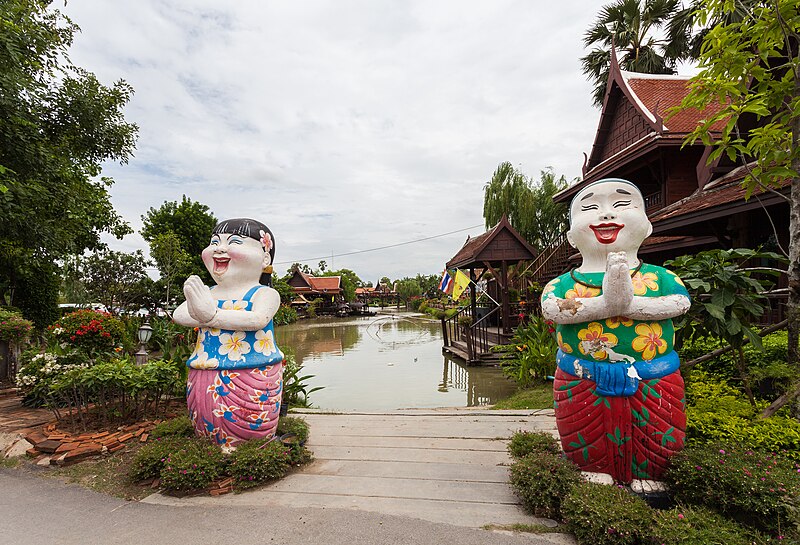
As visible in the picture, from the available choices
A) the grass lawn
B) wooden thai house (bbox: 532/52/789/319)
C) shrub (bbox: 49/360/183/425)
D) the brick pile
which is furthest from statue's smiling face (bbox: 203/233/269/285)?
the grass lawn

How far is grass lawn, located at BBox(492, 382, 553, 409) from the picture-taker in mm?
5691

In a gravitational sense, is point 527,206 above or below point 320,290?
above

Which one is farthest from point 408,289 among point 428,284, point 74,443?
point 74,443

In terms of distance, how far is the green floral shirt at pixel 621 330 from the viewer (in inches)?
104

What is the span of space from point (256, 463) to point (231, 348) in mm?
890

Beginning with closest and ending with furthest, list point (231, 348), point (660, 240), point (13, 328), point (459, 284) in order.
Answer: point (231, 348) < point (13, 328) < point (660, 240) < point (459, 284)

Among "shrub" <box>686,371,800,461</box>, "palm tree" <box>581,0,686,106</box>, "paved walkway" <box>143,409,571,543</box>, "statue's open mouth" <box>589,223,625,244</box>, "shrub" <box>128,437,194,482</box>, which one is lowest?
"paved walkway" <box>143,409,571,543</box>

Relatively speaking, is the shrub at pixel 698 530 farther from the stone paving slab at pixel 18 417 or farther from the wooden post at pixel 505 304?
the wooden post at pixel 505 304

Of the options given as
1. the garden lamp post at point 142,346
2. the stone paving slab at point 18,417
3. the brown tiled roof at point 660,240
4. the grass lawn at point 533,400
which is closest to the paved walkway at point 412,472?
the grass lawn at point 533,400

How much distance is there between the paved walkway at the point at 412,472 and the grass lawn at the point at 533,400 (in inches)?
23.4

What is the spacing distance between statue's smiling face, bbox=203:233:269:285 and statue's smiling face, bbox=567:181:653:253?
2576 mm

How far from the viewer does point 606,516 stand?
7.47 ft

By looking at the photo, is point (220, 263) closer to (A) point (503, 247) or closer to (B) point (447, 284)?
(B) point (447, 284)

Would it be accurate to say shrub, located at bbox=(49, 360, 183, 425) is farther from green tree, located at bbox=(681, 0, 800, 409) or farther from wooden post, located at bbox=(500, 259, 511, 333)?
wooden post, located at bbox=(500, 259, 511, 333)
